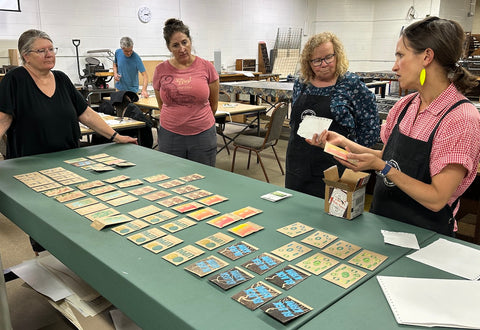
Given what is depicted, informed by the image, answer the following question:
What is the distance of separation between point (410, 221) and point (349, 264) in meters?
0.52

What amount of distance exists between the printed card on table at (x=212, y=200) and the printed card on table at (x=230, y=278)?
57 centimetres

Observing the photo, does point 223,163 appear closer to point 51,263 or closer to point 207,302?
point 51,263

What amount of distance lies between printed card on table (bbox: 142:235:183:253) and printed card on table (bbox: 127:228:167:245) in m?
0.02

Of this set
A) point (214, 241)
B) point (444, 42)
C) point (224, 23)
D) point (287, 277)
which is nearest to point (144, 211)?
point (214, 241)

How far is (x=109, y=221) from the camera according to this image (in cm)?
159

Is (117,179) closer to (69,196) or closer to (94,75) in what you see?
(69,196)

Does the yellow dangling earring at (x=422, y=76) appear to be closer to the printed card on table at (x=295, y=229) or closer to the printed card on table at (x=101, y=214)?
the printed card on table at (x=295, y=229)

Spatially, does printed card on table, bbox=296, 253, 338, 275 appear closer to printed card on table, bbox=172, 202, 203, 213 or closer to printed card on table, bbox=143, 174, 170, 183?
printed card on table, bbox=172, 202, 203, 213

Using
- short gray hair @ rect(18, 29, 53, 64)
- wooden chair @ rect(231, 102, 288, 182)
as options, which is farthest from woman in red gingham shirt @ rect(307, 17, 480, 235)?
wooden chair @ rect(231, 102, 288, 182)

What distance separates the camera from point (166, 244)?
55.7 inches

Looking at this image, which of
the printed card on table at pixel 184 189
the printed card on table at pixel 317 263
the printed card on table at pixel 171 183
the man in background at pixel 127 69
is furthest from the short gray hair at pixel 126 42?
the printed card on table at pixel 317 263

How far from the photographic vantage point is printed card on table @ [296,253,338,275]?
1238 mm

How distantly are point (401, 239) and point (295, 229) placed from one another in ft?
1.24

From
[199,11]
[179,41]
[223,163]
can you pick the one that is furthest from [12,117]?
[199,11]
